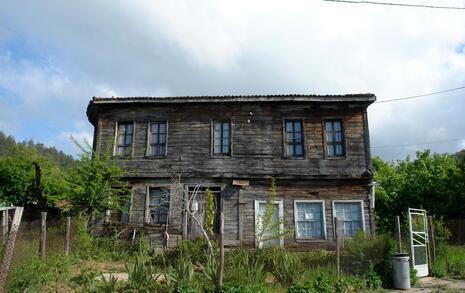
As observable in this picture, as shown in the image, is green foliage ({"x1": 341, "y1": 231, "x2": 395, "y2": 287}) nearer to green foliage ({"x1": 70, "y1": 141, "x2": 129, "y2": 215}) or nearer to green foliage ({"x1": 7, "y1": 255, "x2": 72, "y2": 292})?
green foliage ({"x1": 7, "y1": 255, "x2": 72, "y2": 292})

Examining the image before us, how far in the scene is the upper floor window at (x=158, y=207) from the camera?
17.5 m

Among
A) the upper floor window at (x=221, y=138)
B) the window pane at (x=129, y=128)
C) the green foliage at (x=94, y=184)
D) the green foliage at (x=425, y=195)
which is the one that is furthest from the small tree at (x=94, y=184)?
the green foliage at (x=425, y=195)

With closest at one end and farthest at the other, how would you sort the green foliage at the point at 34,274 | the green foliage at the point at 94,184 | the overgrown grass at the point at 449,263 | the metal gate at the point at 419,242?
the green foliage at the point at 34,274 → the metal gate at the point at 419,242 → the overgrown grass at the point at 449,263 → the green foliage at the point at 94,184

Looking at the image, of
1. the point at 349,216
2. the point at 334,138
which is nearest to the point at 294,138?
the point at 334,138

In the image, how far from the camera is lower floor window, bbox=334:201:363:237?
17.1 metres

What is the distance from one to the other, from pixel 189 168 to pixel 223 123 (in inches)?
101

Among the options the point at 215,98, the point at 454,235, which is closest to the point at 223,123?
the point at 215,98

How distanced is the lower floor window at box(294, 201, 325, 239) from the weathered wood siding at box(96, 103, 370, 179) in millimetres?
1278

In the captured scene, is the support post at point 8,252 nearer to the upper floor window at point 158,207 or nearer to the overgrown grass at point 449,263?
the upper floor window at point 158,207

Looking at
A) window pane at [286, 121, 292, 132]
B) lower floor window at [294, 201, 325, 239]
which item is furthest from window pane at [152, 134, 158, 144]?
lower floor window at [294, 201, 325, 239]

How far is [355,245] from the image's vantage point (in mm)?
11633

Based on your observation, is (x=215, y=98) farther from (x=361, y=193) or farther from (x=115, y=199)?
(x=361, y=193)

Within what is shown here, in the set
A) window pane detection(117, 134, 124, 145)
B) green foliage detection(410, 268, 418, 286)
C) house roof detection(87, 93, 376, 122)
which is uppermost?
house roof detection(87, 93, 376, 122)

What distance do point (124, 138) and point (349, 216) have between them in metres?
10.5
